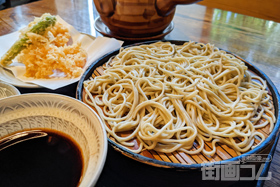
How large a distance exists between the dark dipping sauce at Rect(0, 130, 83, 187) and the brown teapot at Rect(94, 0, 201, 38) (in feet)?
2.87

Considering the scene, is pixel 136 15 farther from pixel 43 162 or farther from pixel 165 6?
pixel 43 162

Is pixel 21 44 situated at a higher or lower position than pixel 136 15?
lower

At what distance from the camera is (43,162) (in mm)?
636

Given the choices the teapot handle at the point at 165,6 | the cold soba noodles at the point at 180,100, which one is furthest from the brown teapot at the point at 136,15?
the cold soba noodles at the point at 180,100

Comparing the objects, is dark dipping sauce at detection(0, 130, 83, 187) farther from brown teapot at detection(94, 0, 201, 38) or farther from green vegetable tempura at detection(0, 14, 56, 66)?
brown teapot at detection(94, 0, 201, 38)

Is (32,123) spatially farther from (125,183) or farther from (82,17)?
(82,17)

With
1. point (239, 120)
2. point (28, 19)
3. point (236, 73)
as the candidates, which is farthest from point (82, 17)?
point (239, 120)

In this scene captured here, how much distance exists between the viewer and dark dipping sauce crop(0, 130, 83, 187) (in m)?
0.60

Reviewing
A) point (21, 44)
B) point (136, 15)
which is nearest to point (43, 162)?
point (21, 44)

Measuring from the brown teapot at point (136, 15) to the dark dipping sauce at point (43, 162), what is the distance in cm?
88

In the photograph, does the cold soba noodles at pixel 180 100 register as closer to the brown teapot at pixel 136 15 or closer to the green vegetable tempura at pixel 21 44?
the brown teapot at pixel 136 15

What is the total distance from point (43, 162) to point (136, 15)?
3.23ft

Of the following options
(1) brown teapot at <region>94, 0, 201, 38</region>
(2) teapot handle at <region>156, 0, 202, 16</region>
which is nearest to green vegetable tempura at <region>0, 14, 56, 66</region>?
(1) brown teapot at <region>94, 0, 201, 38</region>

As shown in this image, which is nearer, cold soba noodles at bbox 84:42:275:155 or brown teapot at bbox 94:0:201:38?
cold soba noodles at bbox 84:42:275:155
